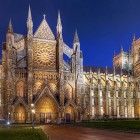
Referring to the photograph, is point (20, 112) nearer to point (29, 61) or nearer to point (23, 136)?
point (29, 61)

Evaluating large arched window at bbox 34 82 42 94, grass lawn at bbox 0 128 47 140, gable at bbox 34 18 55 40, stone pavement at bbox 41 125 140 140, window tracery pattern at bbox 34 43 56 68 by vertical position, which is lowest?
stone pavement at bbox 41 125 140 140

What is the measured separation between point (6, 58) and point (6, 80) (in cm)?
597

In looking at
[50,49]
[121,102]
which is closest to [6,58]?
[50,49]

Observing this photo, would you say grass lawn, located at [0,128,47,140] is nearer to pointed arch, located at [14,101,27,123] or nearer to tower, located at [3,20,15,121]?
tower, located at [3,20,15,121]

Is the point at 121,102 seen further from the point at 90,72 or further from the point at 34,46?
the point at 34,46

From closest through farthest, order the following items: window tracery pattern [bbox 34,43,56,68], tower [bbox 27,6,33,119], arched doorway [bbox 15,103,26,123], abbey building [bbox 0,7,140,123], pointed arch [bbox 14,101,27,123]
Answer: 1. pointed arch [bbox 14,101,27,123]
2. arched doorway [bbox 15,103,26,123]
3. abbey building [bbox 0,7,140,123]
4. tower [bbox 27,6,33,119]
5. window tracery pattern [bbox 34,43,56,68]

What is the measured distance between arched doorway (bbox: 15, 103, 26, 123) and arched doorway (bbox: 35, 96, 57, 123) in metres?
3.96

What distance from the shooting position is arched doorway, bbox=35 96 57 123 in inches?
2744

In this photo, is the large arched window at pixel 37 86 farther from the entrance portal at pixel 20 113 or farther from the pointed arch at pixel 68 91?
the pointed arch at pixel 68 91

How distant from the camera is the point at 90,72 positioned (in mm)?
87688

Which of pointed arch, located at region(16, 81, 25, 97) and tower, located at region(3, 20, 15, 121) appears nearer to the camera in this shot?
tower, located at region(3, 20, 15, 121)

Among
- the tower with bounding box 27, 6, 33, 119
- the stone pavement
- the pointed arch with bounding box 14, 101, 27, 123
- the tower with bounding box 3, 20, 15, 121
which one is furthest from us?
the tower with bounding box 27, 6, 33, 119

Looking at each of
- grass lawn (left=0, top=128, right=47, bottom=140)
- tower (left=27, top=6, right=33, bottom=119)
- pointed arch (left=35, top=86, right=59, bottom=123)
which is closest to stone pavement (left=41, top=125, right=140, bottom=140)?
grass lawn (left=0, top=128, right=47, bottom=140)

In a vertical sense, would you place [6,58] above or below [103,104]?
above
